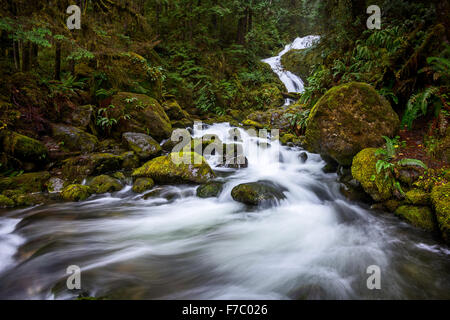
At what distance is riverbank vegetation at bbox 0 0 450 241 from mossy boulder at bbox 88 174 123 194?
1.1 inches

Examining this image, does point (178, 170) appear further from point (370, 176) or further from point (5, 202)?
point (370, 176)

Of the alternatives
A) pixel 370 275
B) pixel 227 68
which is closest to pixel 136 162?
pixel 370 275

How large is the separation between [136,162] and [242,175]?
3.27 metres

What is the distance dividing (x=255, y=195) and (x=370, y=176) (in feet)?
7.49

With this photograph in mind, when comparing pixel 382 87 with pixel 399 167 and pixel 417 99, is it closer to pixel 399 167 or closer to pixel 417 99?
pixel 417 99

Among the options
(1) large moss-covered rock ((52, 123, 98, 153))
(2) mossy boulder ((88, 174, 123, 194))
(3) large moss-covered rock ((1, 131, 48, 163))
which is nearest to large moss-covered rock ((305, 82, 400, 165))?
(2) mossy boulder ((88, 174, 123, 194))

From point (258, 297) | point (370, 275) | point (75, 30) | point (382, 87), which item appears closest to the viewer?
point (258, 297)

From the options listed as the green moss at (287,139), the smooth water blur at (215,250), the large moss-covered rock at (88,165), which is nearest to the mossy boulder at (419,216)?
the smooth water blur at (215,250)

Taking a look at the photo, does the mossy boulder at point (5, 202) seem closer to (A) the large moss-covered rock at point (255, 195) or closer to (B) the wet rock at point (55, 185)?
(B) the wet rock at point (55, 185)

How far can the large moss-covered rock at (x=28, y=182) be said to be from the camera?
445 cm

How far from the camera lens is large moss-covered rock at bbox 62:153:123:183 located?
5.33 metres

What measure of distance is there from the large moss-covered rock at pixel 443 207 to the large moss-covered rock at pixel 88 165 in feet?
22.7

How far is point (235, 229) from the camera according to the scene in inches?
162

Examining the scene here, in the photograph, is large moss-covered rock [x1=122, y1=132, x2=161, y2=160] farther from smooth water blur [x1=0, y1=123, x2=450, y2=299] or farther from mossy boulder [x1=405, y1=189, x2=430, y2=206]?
mossy boulder [x1=405, y1=189, x2=430, y2=206]
